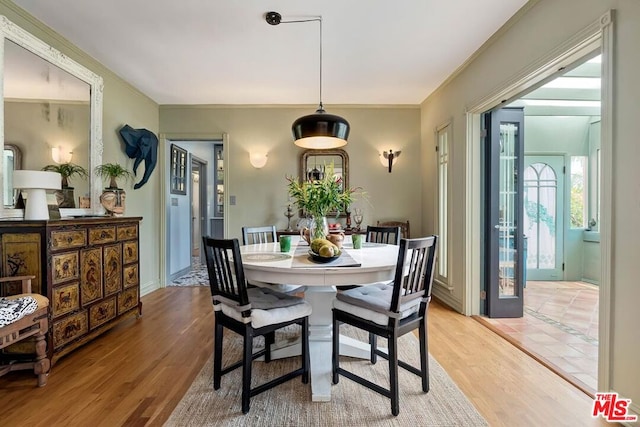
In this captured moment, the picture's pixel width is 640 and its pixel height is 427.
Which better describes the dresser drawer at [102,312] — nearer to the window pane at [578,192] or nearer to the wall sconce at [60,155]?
the wall sconce at [60,155]

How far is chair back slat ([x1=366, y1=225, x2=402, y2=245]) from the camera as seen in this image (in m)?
2.97

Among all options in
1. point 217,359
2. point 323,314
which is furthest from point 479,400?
point 217,359

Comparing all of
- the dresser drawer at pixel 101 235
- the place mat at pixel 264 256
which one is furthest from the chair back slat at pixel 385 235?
the dresser drawer at pixel 101 235

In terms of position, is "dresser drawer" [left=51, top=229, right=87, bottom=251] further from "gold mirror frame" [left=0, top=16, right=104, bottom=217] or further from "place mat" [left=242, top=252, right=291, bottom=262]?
"place mat" [left=242, top=252, right=291, bottom=262]

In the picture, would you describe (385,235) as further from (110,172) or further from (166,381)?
(110,172)

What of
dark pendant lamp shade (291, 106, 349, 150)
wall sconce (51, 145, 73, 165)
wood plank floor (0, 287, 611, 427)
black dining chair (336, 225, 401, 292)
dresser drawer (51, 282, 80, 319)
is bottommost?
wood plank floor (0, 287, 611, 427)

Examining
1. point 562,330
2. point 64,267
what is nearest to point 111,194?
point 64,267

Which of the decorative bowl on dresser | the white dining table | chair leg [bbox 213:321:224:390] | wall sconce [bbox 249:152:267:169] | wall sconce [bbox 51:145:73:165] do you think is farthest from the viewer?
wall sconce [bbox 249:152:267:169]

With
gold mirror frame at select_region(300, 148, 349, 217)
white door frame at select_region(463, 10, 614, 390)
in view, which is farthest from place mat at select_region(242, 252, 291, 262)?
gold mirror frame at select_region(300, 148, 349, 217)

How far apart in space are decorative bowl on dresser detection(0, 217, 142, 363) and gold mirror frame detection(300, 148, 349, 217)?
2242 millimetres

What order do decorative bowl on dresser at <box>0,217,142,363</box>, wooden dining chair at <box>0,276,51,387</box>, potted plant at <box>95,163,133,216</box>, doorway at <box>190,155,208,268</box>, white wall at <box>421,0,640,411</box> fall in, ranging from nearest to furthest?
white wall at <box>421,0,640,411</box>
wooden dining chair at <box>0,276,51,387</box>
decorative bowl on dresser at <box>0,217,142,363</box>
potted plant at <box>95,163,133,216</box>
doorway at <box>190,155,208,268</box>

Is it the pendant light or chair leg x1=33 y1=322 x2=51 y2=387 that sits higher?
the pendant light

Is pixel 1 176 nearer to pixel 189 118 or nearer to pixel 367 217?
pixel 189 118

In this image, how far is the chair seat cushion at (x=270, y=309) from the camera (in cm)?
172
